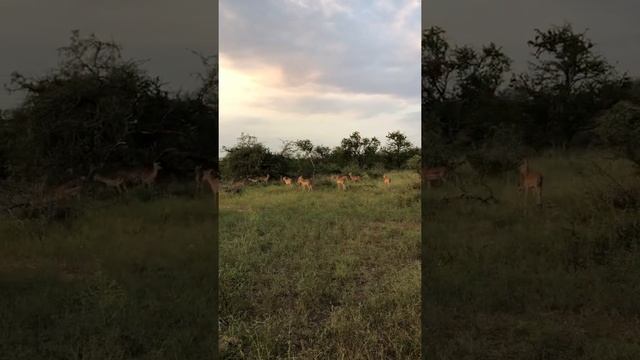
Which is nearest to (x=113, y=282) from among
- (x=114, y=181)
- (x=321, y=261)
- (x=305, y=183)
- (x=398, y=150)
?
(x=114, y=181)

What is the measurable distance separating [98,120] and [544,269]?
3.15 metres

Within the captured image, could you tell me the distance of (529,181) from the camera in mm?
3906

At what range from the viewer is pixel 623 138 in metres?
3.66

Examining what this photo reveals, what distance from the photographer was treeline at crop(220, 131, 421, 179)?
402 inches

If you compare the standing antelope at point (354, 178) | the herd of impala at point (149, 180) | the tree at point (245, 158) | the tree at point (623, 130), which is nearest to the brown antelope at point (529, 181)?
the herd of impala at point (149, 180)

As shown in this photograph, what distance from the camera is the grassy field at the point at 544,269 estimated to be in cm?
315

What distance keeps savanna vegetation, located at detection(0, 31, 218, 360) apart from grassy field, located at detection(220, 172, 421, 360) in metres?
0.54

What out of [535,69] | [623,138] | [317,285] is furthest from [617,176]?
[317,285]

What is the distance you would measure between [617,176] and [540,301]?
1017 millimetres

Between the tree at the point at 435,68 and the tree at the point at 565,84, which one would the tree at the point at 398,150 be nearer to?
the tree at the point at 435,68

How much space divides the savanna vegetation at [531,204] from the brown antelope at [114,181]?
2.18 m

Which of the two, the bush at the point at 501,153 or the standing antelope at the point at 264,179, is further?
the standing antelope at the point at 264,179

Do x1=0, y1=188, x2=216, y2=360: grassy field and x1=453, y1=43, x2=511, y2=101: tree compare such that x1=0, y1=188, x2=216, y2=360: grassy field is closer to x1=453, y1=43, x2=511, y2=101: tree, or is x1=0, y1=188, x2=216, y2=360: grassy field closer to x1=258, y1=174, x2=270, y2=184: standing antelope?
x1=453, y1=43, x2=511, y2=101: tree

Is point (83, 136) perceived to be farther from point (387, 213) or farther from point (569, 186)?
point (387, 213)
